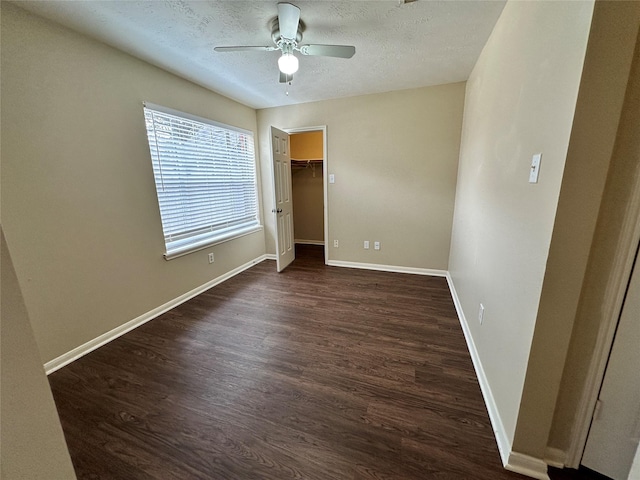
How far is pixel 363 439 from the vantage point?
1.30 meters

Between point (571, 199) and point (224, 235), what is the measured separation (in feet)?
11.0

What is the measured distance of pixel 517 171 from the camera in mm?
1293

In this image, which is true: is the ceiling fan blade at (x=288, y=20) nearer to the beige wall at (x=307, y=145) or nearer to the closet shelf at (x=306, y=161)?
the closet shelf at (x=306, y=161)

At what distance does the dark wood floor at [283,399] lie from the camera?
120 centimetres

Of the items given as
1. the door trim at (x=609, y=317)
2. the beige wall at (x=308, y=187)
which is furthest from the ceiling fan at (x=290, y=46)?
the beige wall at (x=308, y=187)

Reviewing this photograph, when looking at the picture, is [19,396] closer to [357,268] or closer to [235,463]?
[235,463]

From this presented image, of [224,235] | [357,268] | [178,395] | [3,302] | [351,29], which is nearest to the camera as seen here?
[3,302]

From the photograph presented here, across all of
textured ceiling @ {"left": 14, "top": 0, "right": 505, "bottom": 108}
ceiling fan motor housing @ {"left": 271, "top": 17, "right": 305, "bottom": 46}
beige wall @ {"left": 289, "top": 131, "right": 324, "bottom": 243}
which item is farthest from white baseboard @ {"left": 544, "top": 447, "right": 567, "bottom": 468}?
beige wall @ {"left": 289, "top": 131, "right": 324, "bottom": 243}

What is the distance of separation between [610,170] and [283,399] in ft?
6.12

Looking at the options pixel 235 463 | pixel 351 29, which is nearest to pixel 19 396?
pixel 235 463

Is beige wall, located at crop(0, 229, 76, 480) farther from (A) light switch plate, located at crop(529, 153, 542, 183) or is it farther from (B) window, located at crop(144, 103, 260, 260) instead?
(B) window, located at crop(144, 103, 260, 260)

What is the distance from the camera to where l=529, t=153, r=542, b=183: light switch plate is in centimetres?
108

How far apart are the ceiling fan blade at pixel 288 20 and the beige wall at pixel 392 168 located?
1796mm

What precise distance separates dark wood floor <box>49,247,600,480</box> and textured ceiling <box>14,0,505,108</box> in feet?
7.88
